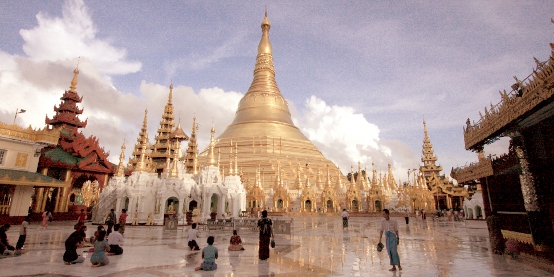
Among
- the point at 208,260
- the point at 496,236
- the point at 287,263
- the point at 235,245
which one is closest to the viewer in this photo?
the point at 208,260

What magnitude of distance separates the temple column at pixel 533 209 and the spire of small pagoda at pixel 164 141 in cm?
3273

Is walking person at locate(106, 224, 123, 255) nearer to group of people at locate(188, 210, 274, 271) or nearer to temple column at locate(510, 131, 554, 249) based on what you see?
group of people at locate(188, 210, 274, 271)

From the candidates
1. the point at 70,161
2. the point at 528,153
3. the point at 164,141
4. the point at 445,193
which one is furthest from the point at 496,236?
the point at 445,193

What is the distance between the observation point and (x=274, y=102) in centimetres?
5116

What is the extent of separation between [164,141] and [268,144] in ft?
46.1

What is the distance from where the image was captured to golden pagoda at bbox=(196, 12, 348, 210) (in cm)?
3959

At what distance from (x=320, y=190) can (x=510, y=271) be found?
32404 millimetres

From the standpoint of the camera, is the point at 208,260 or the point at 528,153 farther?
the point at 528,153

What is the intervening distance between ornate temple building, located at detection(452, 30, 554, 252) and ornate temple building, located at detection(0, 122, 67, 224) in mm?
22651

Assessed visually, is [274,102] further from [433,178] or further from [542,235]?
[542,235]

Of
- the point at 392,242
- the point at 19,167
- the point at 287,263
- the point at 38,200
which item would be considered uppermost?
the point at 19,167

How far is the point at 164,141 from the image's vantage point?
37.1 metres

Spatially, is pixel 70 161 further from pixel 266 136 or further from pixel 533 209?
pixel 533 209

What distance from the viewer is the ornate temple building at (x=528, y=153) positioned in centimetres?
670
